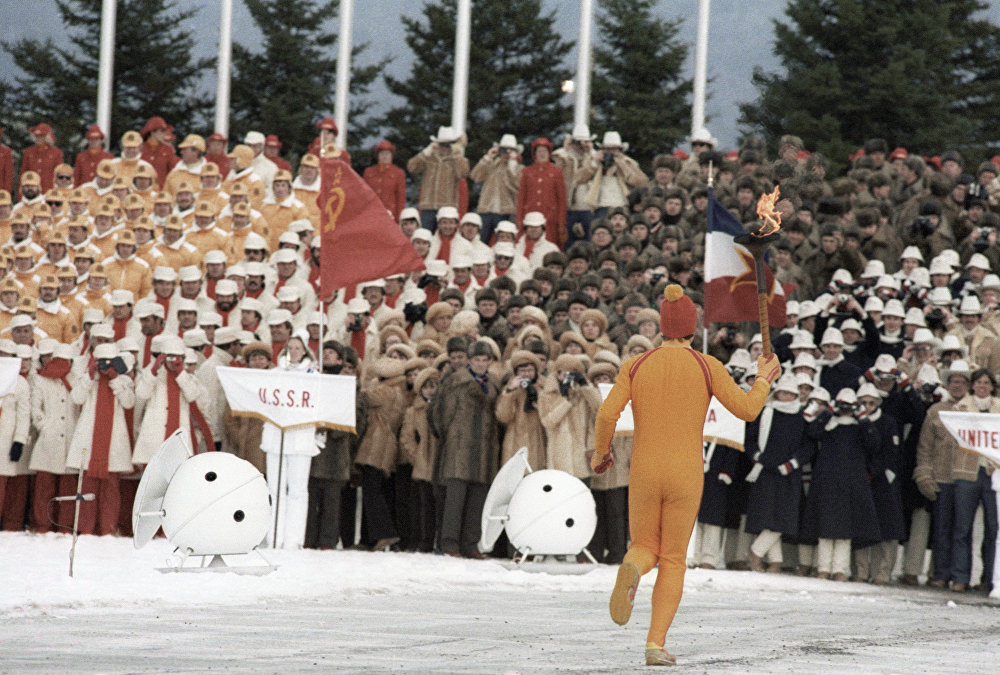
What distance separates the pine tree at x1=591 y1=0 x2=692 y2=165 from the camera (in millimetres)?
39750

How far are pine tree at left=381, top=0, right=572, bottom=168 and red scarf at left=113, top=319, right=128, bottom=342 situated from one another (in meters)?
23.3

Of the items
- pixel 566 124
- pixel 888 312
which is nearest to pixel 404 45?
pixel 566 124

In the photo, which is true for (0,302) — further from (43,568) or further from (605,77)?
(605,77)

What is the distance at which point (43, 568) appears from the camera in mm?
11906

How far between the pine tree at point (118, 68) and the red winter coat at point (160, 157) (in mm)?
15561

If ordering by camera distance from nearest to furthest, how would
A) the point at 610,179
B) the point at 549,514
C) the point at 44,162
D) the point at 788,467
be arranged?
the point at 549,514
the point at 788,467
the point at 610,179
the point at 44,162

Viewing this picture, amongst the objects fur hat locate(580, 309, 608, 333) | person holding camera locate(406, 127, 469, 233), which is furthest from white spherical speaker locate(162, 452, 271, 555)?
person holding camera locate(406, 127, 469, 233)

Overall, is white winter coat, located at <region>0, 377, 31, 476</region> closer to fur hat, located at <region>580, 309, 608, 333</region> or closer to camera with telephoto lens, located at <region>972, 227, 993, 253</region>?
fur hat, located at <region>580, 309, 608, 333</region>

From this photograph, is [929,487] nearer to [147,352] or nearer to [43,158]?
[147,352]

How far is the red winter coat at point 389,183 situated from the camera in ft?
78.6

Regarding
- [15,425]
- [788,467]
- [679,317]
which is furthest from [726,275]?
[15,425]

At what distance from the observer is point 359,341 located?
17375 mm

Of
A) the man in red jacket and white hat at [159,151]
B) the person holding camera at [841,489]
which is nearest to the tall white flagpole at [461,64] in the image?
the man in red jacket and white hat at [159,151]

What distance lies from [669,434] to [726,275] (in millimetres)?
7119
